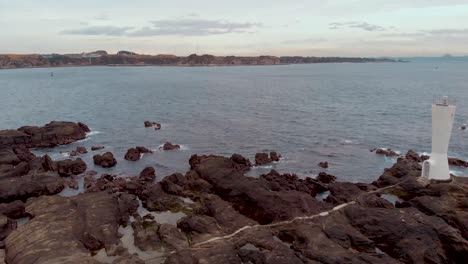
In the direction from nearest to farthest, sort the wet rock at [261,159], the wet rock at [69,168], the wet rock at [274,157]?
1. the wet rock at [69,168]
2. the wet rock at [261,159]
3. the wet rock at [274,157]

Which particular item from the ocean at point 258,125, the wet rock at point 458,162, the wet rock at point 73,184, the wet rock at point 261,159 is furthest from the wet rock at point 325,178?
the wet rock at point 73,184

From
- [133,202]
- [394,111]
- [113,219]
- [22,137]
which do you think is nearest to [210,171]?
[133,202]

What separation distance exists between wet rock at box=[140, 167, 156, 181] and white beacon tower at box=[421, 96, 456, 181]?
27.4 meters

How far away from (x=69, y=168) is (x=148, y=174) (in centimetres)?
961

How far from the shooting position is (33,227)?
27.4 m

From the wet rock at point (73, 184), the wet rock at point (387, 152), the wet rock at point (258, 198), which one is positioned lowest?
the wet rock at point (73, 184)

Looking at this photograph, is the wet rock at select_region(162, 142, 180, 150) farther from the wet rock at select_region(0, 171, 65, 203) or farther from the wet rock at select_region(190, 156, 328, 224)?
the wet rock at select_region(0, 171, 65, 203)

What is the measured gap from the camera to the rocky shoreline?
2444 cm

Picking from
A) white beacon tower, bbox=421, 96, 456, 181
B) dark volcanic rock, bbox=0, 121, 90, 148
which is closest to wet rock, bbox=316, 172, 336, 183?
white beacon tower, bbox=421, 96, 456, 181

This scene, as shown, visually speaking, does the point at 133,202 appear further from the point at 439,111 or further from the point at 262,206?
the point at 439,111

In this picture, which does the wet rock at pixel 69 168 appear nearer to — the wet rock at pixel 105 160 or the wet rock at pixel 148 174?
the wet rock at pixel 105 160

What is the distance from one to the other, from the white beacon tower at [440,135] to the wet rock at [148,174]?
27.4m

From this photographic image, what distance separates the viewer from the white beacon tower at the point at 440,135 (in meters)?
32.4

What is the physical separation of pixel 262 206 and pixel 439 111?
54.8 feet
